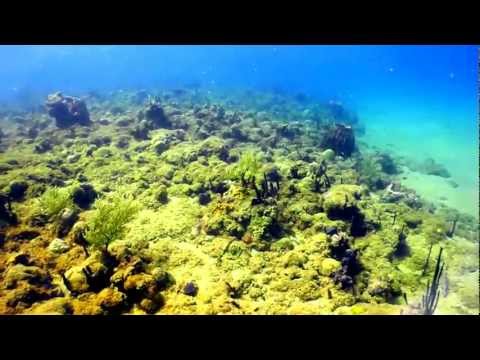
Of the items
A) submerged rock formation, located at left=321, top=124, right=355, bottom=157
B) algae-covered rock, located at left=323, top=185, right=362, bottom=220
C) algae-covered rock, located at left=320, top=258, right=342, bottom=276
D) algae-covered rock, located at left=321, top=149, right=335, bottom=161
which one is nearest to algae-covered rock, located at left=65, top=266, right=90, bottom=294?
algae-covered rock, located at left=320, top=258, right=342, bottom=276

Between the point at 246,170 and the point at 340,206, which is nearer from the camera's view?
the point at 340,206

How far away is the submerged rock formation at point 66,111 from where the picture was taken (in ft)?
109

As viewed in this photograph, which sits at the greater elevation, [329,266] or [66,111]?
[66,111]

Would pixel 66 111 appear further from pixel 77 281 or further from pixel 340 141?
pixel 77 281

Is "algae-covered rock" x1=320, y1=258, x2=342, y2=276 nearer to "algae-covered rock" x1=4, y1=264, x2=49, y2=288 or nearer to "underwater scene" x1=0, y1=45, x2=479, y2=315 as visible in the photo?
"underwater scene" x1=0, y1=45, x2=479, y2=315

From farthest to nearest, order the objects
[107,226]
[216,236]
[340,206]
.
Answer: [340,206]
[216,236]
[107,226]

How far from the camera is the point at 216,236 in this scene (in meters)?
14.9

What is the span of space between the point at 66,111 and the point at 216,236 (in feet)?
86.1

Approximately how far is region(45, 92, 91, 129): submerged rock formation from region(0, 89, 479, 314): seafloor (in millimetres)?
6251

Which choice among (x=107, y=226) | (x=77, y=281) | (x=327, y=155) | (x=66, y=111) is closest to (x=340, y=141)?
(x=327, y=155)
